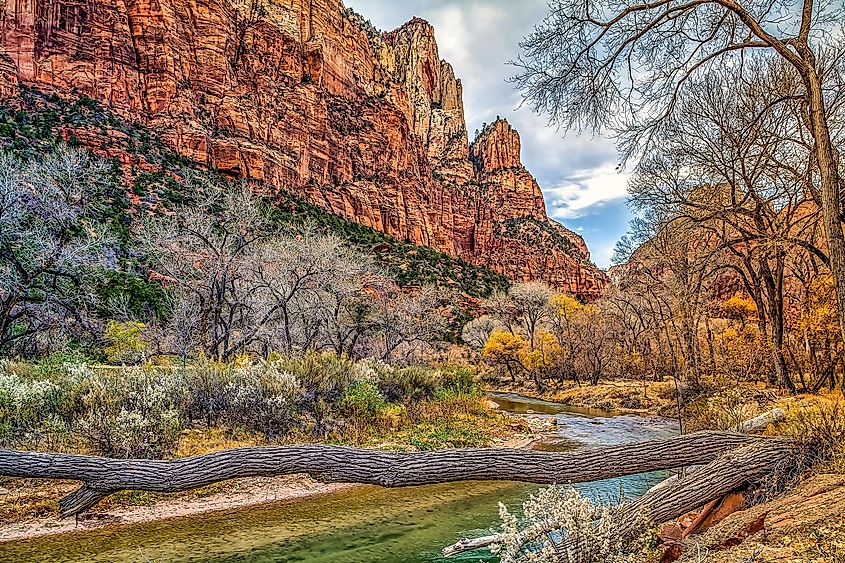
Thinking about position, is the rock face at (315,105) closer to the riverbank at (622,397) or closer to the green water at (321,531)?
the riverbank at (622,397)

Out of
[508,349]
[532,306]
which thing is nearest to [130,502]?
[508,349]

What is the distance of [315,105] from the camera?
263 feet

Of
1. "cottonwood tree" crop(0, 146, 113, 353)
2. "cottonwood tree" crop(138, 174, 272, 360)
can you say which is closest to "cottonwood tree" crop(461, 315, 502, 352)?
"cottonwood tree" crop(138, 174, 272, 360)

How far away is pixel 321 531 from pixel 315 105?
81.7 m

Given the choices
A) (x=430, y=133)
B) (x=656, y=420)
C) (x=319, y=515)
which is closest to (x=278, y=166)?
(x=656, y=420)

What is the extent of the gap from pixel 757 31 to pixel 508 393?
32.1 m

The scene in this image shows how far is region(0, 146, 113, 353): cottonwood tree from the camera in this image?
1290cm

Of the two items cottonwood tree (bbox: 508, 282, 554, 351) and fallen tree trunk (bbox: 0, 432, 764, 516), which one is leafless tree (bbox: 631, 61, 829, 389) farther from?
cottonwood tree (bbox: 508, 282, 554, 351)

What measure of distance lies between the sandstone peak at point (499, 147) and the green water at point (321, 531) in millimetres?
122121

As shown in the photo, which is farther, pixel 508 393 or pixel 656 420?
pixel 508 393

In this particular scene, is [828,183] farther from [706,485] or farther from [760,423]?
[760,423]

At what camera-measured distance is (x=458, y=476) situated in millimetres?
4215

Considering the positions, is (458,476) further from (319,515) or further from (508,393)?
(508,393)

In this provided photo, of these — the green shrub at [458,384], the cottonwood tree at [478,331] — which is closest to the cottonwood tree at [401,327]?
the green shrub at [458,384]
